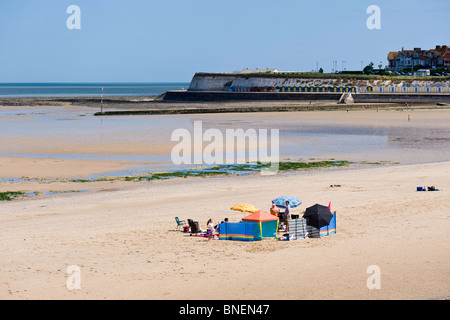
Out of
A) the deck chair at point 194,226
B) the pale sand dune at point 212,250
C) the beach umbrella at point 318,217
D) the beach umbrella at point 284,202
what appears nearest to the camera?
the pale sand dune at point 212,250

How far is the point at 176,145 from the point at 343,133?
14267mm

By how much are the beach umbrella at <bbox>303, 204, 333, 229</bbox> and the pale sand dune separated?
406 millimetres

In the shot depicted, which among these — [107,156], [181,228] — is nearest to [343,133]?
[107,156]

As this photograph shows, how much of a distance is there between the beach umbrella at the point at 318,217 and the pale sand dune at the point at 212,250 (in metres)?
0.41

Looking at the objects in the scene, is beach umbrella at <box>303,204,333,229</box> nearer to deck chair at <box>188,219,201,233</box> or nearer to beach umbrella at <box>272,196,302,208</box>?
beach umbrella at <box>272,196,302,208</box>

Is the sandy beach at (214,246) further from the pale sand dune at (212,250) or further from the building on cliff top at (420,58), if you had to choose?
the building on cliff top at (420,58)

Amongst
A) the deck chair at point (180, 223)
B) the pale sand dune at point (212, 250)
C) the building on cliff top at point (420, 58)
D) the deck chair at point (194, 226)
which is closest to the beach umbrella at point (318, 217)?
the pale sand dune at point (212, 250)

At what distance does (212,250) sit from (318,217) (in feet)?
9.17

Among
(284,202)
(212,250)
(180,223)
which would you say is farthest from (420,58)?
(212,250)

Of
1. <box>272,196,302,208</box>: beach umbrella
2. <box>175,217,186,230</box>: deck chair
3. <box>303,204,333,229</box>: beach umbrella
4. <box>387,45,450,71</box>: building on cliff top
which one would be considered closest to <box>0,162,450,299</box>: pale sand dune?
<box>175,217,186,230</box>: deck chair

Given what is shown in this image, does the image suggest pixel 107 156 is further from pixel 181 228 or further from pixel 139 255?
pixel 139 255

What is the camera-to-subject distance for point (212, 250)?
15055mm

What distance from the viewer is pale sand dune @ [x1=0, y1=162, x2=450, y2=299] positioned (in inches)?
475

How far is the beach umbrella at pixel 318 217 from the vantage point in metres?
15.9
